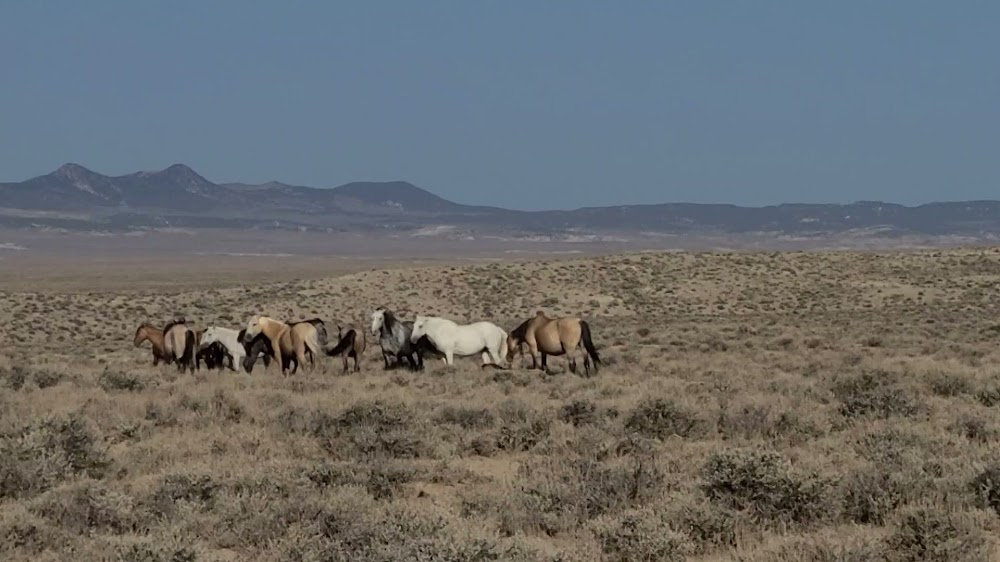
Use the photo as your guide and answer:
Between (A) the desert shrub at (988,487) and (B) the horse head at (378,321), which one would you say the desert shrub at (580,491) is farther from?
(B) the horse head at (378,321)

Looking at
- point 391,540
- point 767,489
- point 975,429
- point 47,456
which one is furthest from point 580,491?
point 975,429

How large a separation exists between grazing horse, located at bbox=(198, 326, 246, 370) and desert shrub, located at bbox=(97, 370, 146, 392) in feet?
10.7

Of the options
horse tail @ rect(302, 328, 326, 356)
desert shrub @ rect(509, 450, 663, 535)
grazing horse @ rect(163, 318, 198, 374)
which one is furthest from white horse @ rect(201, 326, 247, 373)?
desert shrub @ rect(509, 450, 663, 535)

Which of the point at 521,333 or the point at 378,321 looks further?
the point at 378,321

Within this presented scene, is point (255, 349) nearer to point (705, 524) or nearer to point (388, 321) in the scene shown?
point (388, 321)

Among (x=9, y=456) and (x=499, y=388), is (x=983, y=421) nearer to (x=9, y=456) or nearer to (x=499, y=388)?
(x=499, y=388)

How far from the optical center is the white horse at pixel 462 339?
2025 cm

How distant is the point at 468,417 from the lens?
12938 mm

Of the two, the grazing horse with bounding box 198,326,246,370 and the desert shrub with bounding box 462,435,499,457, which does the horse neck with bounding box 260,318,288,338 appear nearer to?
the grazing horse with bounding box 198,326,246,370

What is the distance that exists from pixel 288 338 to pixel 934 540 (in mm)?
14282

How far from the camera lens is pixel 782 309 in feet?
171

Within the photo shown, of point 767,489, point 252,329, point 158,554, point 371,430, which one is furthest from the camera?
point 252,329

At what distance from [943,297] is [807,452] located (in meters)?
46.0

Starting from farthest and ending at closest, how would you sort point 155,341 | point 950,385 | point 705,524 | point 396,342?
point 155,341
point 396,342
point 950,385
point 705,524
